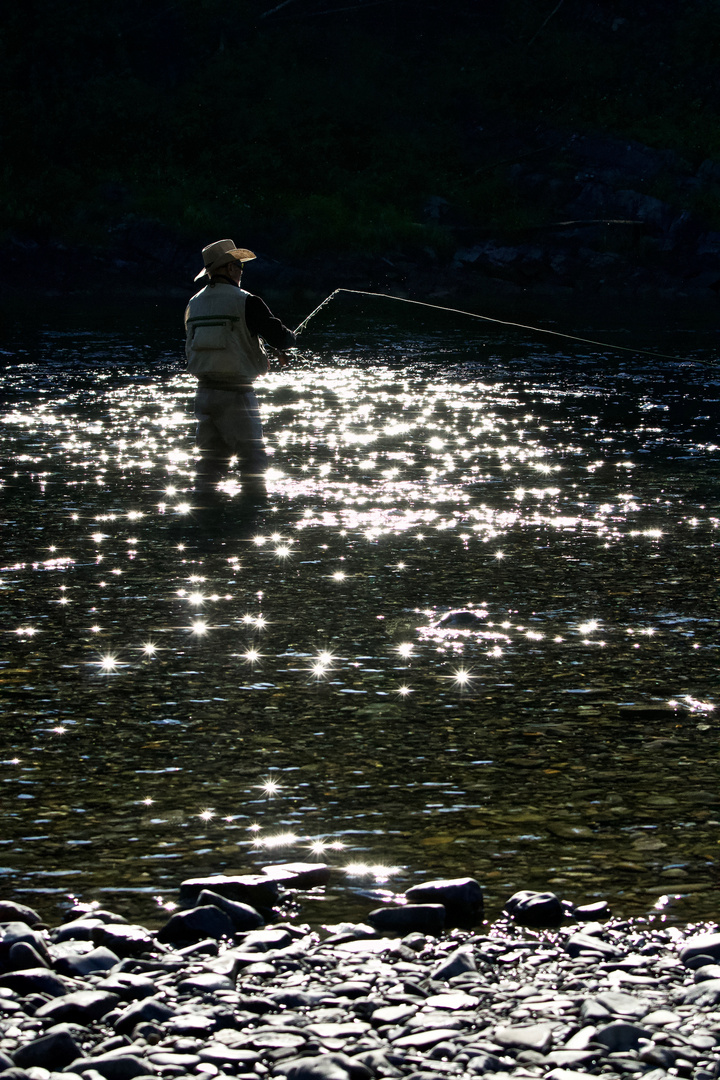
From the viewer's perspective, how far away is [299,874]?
3.51m

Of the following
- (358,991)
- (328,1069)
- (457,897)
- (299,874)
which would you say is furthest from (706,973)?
(299,874)

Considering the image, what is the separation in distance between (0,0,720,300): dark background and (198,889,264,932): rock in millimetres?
28701

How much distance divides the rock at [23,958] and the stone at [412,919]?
792mm

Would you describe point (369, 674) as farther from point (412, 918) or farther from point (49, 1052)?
point (49, 1052)

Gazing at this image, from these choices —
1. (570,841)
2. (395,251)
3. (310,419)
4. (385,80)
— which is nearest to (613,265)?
(395,251)

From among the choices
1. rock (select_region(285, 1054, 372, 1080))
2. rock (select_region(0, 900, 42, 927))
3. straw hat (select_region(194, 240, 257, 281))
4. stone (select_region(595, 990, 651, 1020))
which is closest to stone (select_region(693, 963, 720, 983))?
stone (select_region(595, 990, 651, 1020))

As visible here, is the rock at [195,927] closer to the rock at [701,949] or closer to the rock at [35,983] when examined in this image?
the rock at [35,983]

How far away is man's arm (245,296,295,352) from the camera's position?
8.92 meters

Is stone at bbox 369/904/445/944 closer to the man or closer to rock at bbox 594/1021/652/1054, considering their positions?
rock at bbox 594/1021/652/1054

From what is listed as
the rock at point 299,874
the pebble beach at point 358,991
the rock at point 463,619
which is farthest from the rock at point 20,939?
the rock at point 463,619

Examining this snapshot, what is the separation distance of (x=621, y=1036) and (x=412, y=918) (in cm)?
68

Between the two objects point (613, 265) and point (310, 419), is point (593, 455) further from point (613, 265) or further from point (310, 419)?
point (613, 265)

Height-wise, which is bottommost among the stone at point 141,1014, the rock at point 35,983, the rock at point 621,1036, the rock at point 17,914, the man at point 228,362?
the rock at point 621,1036

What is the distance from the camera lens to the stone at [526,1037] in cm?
273
